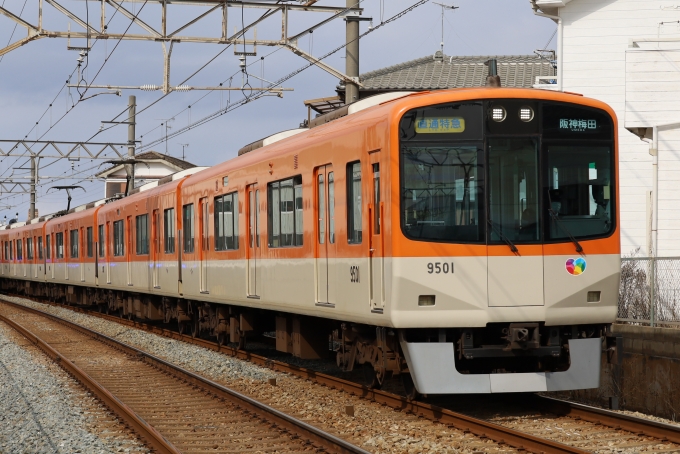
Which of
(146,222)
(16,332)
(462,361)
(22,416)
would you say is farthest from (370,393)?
(16,332)

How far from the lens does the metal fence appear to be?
38.7ft

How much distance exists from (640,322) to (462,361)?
3.64m

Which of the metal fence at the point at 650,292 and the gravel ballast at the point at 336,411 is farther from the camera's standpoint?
the metal fence at the point at 650,292

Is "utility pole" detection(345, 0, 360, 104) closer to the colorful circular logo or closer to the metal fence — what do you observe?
the metal fence

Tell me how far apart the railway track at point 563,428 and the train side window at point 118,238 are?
13.8 meters

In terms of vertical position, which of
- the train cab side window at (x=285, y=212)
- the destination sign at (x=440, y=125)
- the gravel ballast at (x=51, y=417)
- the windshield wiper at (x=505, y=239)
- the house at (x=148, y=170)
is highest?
the house at (x=148, y=170)

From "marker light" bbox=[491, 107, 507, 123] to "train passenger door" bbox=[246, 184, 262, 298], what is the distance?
15.6 feet

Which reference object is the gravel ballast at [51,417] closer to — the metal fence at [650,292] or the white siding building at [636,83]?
the metal fence at [650,292]

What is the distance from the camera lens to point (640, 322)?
11.9 m

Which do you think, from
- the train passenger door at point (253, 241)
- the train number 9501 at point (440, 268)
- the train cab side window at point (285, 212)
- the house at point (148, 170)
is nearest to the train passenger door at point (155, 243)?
the train passenger door at point (253, 241)

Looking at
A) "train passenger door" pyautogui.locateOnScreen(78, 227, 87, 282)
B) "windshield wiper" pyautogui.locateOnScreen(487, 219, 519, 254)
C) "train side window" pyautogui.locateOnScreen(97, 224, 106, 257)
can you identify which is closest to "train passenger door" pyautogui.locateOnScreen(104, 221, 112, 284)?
"train side window" pyautogui.locateOnScreen(97, 224, 106, 257)

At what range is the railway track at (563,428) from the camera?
749 centimetres

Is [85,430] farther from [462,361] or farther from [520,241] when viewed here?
[520,241]

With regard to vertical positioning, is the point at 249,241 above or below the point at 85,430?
above
